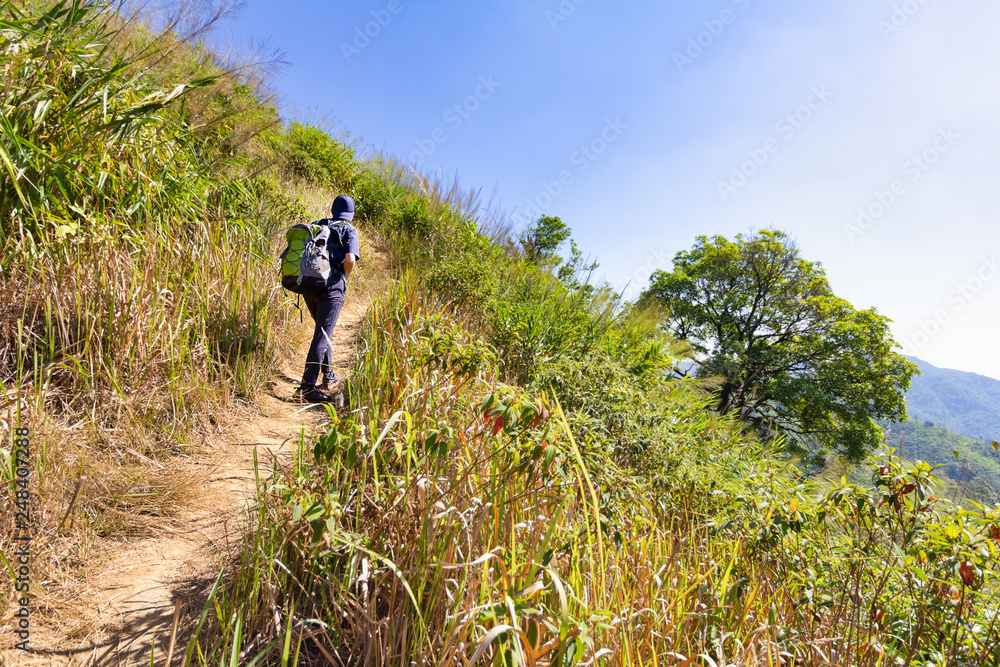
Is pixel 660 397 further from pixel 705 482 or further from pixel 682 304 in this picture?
pixel 682 304

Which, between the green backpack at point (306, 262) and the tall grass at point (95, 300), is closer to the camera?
the tall grass at point (95, 300)

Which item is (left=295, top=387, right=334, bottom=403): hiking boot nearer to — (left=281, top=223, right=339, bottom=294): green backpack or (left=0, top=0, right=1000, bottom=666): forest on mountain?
(left=0, top=0, right=1000, bottom=666): forest on mountain

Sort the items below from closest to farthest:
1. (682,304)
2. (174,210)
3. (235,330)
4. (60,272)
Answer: (60,272) → (174,210) → (235,330) → (682,304)

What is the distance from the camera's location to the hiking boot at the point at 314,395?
11.1 feet

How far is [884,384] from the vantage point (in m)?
15.2

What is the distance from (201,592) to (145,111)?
280 cm

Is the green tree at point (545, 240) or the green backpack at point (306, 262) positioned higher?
the green tree at point (545, 240)

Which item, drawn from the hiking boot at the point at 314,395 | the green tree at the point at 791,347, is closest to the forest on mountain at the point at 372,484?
the hiking boot at the point at 314,395

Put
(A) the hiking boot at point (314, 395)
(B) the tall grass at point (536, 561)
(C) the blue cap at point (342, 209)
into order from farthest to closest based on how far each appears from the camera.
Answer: (C) the blue cap at point (342, 209), (A) the hiking boot at point (314, 395), (B) the tall grass at point (536, 561)

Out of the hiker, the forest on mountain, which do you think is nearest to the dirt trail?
the forest on mountain

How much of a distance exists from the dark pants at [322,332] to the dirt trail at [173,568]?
60 cm

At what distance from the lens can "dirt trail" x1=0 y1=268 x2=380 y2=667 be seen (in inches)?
55.7

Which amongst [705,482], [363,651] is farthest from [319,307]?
[705,482]

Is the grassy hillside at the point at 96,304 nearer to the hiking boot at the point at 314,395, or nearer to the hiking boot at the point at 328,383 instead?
the hiking boot at the point at 314,395
